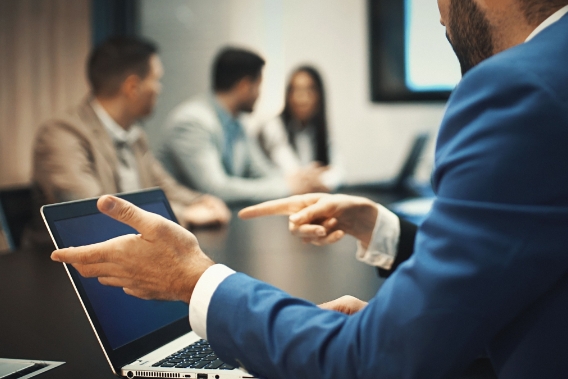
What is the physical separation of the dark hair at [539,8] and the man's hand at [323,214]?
0.55 metres

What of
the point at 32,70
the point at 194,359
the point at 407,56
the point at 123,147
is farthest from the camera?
the point at 407,56

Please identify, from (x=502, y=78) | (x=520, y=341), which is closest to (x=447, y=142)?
(x=502, y=78)

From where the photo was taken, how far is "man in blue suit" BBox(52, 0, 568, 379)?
0.53 m

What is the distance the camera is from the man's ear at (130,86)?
2.64m

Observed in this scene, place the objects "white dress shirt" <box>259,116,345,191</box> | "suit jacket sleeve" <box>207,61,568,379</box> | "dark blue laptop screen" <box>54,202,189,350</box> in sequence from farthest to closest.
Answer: "white dress shirt" <box>259,116,345,191</box> → "dark blue laptop screen" <box>54,202,189,350</box> → "suit jacket sleeve" <box>207,61,568,379</box>

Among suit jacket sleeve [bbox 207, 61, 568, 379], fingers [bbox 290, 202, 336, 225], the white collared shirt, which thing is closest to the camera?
suit jacket sleeve [bbox 207, 61, 568, 379]

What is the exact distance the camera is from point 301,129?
14.5 ft

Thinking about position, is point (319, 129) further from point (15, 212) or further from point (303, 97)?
point (15, 212)

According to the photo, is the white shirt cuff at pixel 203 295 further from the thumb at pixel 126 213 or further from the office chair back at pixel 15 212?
the office chair back at pixel 15 212

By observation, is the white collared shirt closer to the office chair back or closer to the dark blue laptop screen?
the office chair back

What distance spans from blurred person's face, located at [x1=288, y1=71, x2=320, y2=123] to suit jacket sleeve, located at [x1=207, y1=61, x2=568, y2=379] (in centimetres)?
387

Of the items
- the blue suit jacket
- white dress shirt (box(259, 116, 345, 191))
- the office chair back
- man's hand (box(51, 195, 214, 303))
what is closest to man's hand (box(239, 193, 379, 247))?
man's hand (box(51, 195, 214, 303))

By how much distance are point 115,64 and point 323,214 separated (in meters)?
1.86

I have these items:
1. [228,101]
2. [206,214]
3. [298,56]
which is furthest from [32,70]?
[206,214]
